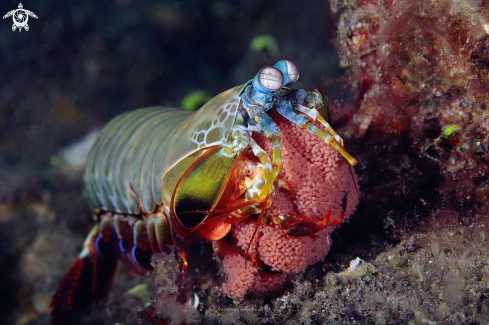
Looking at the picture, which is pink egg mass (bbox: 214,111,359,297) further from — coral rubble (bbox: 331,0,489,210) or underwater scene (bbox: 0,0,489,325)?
coral rubble (bbox: 331,0,489,210)

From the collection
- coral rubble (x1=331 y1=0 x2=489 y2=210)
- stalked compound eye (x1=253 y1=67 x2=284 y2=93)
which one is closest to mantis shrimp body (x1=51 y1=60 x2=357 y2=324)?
stalked compound eye (x1=253 y1=67 x2=284 y2=93)

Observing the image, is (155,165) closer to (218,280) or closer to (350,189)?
(218,280)

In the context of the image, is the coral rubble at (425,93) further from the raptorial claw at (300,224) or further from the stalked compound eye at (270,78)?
the stalked compound eye at (270,78)

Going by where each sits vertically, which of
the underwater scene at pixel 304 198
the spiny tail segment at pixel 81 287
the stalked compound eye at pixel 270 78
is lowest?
the spiny tail segment at pixel 81 287

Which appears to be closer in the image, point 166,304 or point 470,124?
point 470,124

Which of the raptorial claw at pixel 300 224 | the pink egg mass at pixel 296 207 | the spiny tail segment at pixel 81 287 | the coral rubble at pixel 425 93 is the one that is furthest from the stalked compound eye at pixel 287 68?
the spiny tail segment at pixel 81 287

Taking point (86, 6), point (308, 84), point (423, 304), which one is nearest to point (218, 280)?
→ point (423, 304)
